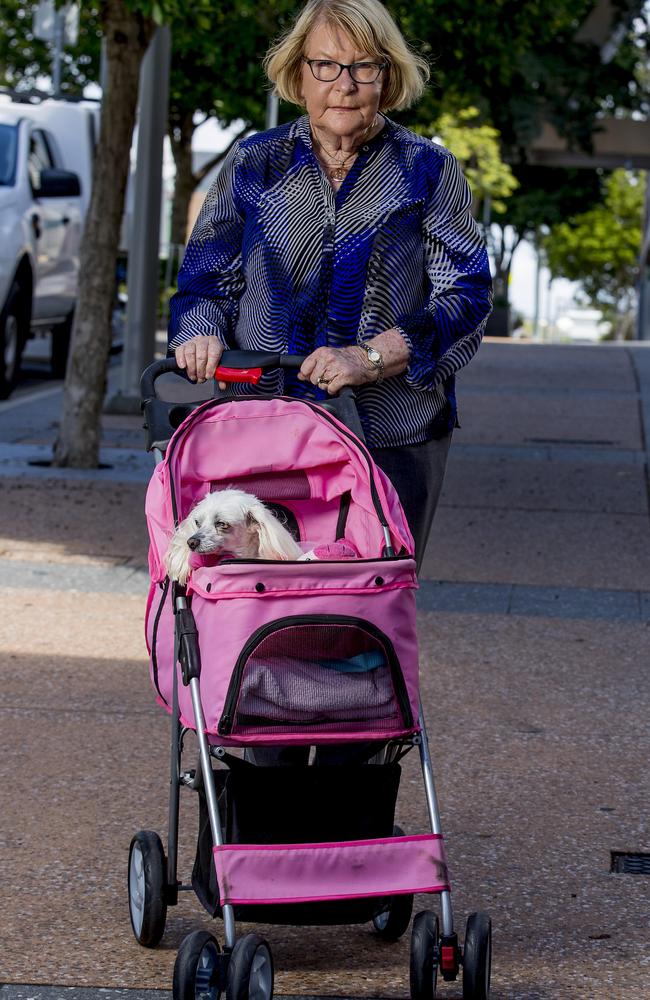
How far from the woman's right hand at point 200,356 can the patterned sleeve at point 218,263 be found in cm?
25

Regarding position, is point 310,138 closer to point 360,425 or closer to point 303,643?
point 360,425

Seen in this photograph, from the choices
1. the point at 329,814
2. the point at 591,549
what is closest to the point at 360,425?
the point at 329,814

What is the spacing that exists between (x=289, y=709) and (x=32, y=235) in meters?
12.4

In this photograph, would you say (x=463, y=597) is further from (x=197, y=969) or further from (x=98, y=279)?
(x=197, y=969)

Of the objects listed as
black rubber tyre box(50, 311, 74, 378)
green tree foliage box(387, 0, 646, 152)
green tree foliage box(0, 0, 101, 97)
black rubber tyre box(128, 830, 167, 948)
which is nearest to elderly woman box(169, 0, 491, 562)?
black rubber tyre box(128, 830, 167, 948)

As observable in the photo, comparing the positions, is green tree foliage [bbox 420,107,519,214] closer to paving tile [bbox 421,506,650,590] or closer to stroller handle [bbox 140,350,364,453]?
paving tile [bbox 421,506,650,590]

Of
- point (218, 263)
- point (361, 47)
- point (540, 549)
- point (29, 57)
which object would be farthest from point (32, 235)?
point (29, 57)

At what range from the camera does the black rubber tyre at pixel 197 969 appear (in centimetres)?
331

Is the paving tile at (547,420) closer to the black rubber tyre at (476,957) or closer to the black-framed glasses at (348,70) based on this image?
the black-framed glasses at (348,70)

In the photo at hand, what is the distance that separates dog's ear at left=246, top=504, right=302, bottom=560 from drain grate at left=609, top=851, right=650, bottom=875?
158 cm

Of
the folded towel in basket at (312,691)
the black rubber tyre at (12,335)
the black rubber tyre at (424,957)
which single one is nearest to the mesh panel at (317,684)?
the folded towel in basket at (312,691)

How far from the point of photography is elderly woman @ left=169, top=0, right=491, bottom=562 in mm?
4016

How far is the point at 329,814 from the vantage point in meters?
3.68

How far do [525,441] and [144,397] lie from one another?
33.6ft
